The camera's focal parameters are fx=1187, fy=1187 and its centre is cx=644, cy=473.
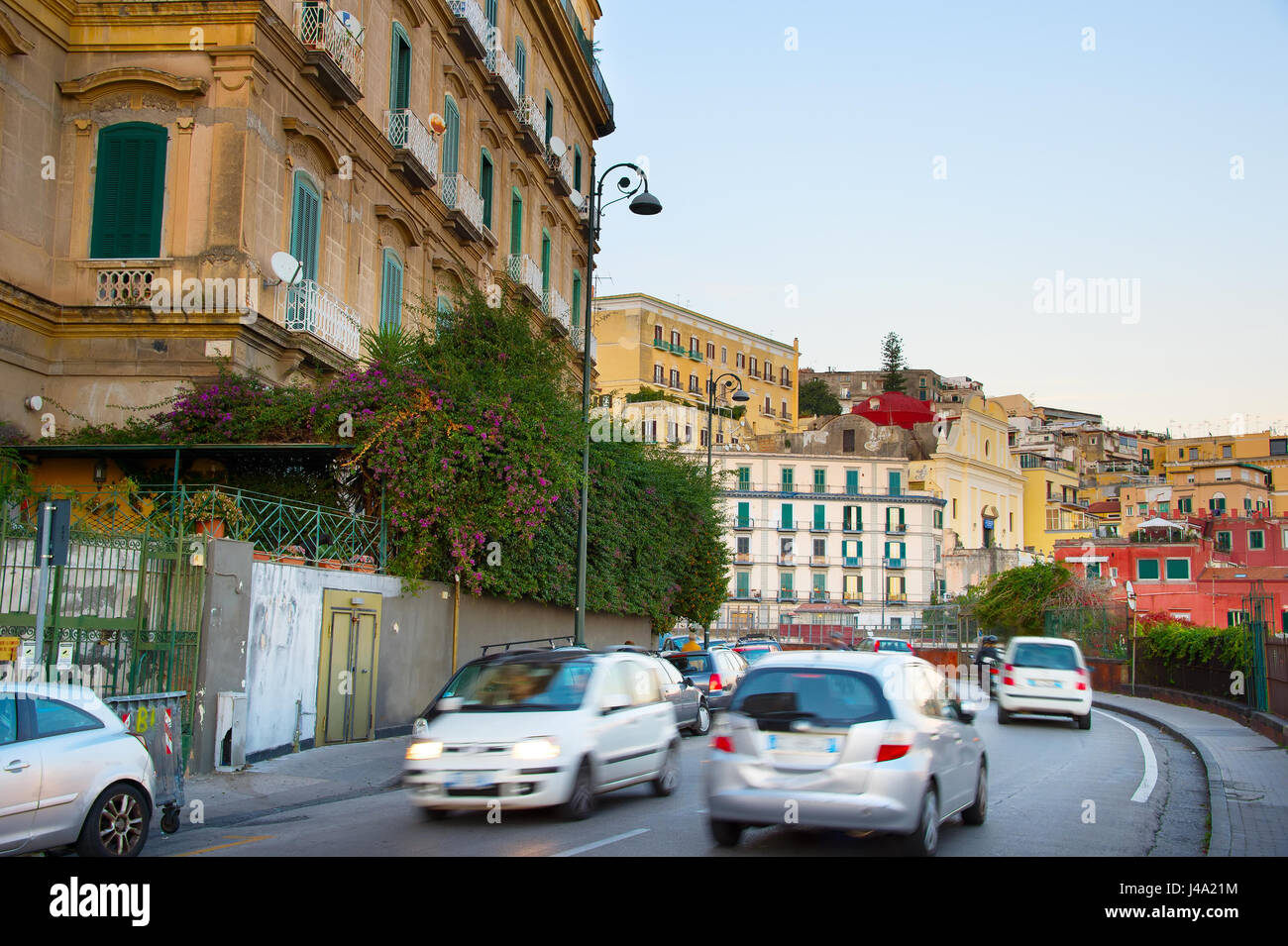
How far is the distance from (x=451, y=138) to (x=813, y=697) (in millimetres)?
22275

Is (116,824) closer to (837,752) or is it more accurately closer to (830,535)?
(837,752)

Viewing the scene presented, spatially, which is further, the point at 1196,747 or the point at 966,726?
the point at 1196,747

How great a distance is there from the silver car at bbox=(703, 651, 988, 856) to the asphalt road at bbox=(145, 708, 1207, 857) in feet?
1.69

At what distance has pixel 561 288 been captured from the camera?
3862cm

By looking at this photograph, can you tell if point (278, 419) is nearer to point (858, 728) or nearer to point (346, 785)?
point (346, 785)

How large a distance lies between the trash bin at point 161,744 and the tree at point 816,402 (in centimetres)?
11837

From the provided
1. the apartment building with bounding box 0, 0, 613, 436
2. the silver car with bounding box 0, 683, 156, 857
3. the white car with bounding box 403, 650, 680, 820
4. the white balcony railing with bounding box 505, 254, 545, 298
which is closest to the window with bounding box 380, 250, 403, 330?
the apartment building with bounding box 0, 0, 613, 436

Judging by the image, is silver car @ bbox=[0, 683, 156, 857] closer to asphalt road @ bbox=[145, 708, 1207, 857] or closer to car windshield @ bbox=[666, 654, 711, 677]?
asphalt road @ bbox=[145, 708, 1207, 857]

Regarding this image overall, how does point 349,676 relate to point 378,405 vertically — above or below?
below

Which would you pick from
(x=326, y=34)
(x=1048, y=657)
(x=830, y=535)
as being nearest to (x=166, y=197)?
(x=326, y=34)

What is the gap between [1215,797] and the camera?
514 inches

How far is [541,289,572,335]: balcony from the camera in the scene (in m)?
34.4
